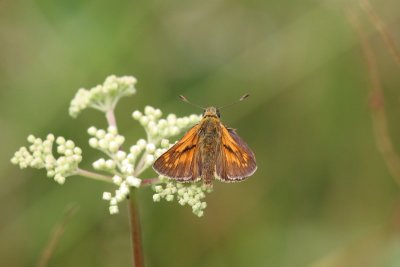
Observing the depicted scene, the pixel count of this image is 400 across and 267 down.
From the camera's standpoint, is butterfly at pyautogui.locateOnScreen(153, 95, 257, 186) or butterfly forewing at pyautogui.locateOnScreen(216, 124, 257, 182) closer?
butterfly at pyautogui.locateOnScreen(153, 95, 257, 186)

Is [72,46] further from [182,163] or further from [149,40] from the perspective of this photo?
[182,163]

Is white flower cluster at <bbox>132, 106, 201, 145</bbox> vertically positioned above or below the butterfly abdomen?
above

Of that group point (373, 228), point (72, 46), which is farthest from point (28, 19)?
point (373, 228)

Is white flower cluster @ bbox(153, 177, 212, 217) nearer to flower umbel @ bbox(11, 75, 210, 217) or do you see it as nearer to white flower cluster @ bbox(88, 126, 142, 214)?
flower umbel @ bbox(11, 75, 210, 217)

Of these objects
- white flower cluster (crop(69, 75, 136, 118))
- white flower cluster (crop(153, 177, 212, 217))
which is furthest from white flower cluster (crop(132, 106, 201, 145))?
white flower cluster (crop(153, 177, 212, 217))

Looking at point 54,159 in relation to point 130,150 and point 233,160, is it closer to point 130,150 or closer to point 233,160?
point 130,150

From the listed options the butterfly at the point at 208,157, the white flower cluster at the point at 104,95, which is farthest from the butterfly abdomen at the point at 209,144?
the white flower cluster at the point at 104,95

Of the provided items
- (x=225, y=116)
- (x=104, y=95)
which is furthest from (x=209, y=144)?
(x=225, y=116)
